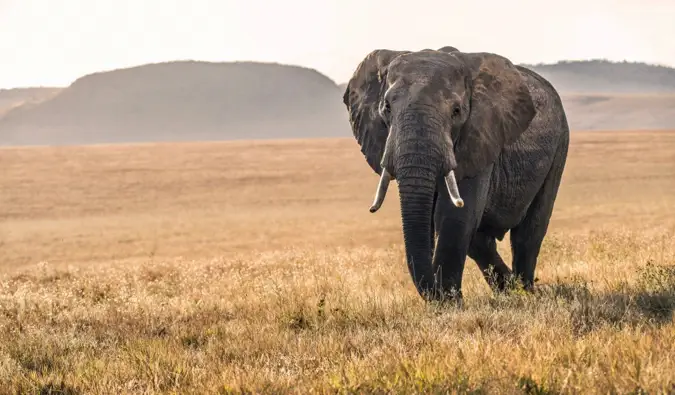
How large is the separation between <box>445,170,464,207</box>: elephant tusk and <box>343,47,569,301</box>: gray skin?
0.01 meters

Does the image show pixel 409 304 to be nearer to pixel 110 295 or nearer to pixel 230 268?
pixel 110 295

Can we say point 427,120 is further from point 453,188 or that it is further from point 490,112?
point 490,112

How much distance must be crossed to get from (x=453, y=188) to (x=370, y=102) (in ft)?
4.99

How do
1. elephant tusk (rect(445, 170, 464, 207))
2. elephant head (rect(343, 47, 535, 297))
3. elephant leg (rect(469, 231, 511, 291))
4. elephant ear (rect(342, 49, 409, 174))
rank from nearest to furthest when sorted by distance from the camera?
elephant tusk (rect(445, 170, 464, 207)), elephant head (rect(343, 47, 535, 297)), elephant ear (rect(342, 49, 409, 174)), elephant leg (rect(469, 231, 511, 291))

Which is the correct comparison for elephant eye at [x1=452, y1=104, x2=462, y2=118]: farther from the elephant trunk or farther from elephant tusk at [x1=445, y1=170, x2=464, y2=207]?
the elephant trunk

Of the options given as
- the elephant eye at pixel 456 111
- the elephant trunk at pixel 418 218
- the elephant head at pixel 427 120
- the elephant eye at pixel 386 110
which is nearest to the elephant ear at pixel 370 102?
the elephant head at pixel 427 120

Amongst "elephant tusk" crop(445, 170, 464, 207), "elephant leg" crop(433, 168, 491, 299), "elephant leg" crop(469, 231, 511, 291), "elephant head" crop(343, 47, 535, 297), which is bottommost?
→ "elephant leg" crop(469, 231, 511, 291)

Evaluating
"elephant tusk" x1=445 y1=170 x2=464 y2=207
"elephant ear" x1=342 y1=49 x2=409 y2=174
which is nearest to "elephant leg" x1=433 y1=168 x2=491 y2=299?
"elephant tusk" x1=445 y1=170 x2=464 y2=207

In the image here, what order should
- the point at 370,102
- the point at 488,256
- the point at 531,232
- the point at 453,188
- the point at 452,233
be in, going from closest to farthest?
the point at 453,188
the point at 452,233
the point at 370,102
the point at 488,256
the point at 531,232

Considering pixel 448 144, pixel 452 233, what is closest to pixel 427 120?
pixel 448 144

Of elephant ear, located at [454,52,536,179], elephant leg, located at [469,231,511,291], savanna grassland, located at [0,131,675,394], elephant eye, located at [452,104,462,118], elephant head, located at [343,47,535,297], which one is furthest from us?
elephant leg, located at [469,231,511,291]

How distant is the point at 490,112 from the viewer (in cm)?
823

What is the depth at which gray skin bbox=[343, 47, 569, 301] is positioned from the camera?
289 inches

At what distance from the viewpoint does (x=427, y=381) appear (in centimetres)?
493
